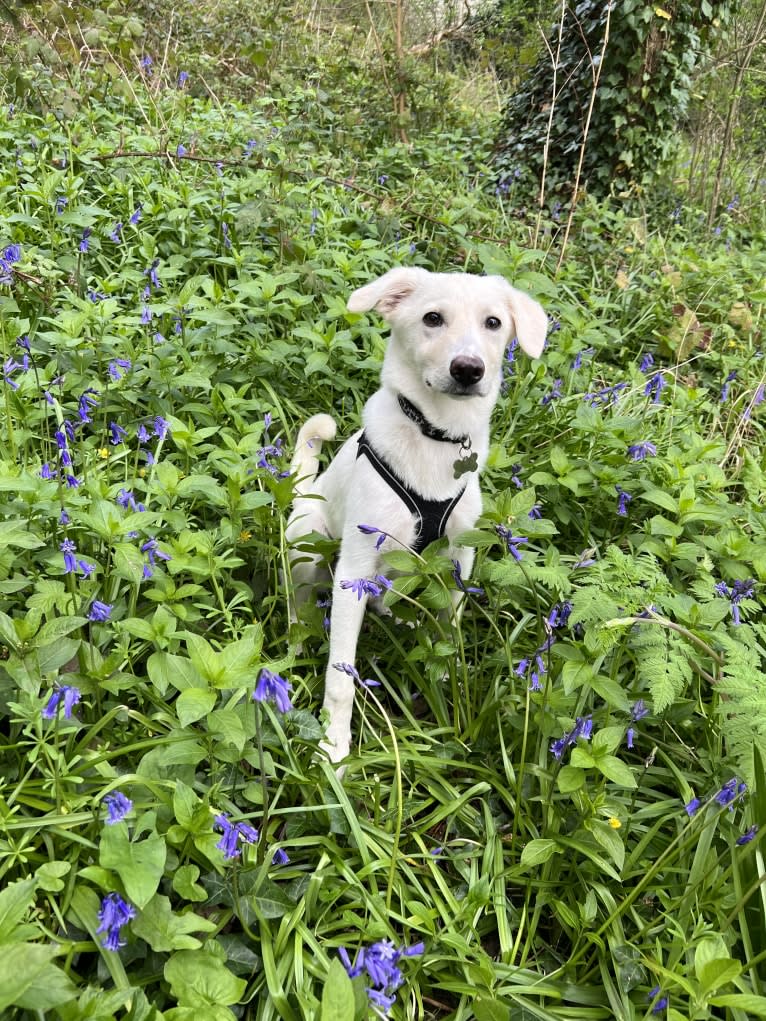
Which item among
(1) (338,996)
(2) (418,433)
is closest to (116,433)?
(2) (418,433)

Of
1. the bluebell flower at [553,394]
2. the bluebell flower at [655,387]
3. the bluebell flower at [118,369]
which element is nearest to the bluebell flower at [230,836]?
the bluebell flower at [118,369]

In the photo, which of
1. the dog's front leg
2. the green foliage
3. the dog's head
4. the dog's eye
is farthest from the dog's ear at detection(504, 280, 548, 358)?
the dog's front leg

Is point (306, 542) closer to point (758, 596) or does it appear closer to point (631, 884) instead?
point (631, 884)

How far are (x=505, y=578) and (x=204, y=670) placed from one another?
980mm

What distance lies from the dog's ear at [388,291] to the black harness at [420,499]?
1.38ft

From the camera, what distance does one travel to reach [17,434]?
241cm

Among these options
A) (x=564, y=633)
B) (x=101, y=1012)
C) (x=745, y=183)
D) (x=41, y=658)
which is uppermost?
(x=745, y=183)

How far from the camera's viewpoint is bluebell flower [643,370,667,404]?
372 centimetres

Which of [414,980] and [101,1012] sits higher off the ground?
[101,1012]

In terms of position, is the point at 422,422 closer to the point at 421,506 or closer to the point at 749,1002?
the point at 421,506

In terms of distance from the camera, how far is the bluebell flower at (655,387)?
3719 mm

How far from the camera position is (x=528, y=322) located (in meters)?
2.62

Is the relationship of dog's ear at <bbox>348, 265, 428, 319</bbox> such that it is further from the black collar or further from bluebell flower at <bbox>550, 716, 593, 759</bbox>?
bluebell flower at <bbox>550, 716, 593, 759</bbox>

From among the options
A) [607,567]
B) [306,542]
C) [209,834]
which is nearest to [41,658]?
[209,834]
